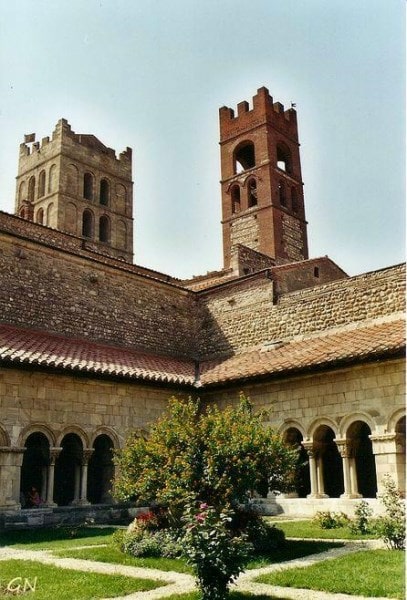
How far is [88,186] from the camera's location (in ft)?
129

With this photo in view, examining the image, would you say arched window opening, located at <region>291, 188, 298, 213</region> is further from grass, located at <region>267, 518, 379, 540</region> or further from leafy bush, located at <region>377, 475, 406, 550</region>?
leafy bush, located at <region>377, 475, 406, 550</region>

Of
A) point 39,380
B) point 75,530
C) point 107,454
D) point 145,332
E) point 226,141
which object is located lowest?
point 75,530

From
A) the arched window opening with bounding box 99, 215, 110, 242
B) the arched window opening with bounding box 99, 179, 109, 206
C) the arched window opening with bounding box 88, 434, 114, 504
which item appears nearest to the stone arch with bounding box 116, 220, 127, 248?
the arched window opening with bounding box 99, 215, 110, 242

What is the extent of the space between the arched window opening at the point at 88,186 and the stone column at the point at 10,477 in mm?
29445

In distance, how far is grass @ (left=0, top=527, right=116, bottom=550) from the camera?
9.04 metres

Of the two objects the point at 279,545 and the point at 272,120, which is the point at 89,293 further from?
the point at 272,120

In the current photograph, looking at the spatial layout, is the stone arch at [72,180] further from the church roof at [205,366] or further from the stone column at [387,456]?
the stone column at [387,456]

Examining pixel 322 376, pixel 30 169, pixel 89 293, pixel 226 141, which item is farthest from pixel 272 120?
pixel 322 376

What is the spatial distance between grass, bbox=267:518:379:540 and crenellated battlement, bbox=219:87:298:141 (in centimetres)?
2581

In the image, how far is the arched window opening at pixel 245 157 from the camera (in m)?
33.6

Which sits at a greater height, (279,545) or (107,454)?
(107,454)

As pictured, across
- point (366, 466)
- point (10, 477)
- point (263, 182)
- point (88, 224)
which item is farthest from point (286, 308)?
point (88, 224)

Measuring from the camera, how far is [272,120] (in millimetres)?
32750

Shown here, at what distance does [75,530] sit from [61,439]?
2256 millimetres
